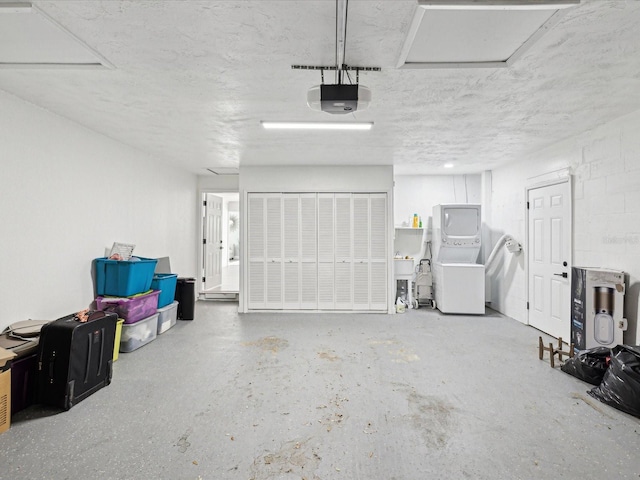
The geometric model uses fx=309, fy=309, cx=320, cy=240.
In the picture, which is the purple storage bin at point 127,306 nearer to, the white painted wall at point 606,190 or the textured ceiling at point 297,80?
the textured ceiling at point 297,80

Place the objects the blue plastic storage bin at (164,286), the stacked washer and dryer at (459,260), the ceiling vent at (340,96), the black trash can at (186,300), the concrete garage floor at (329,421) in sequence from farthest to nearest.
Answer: the stacked washer and dryer at (459,260), the black trash can at (186,300), the blue plastic storage bin at (164,286), the ceiling vent at (340,96), the concrete garage floor at (329,421)

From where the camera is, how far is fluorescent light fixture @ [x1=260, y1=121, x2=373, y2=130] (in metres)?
3.34

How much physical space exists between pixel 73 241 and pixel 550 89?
484cm

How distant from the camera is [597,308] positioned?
324 centimetres

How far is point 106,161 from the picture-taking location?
3.89 metres

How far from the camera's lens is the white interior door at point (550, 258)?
3.91 m

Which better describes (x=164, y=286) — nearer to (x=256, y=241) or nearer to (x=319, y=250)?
(x=256, y=241)

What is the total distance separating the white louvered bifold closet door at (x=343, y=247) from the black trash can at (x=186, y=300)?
242cm

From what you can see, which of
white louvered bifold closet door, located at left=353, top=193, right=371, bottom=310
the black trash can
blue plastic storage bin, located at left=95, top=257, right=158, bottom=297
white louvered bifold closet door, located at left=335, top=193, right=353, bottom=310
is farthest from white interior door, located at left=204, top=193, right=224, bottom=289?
white louvered bifold closet door, located at left=353, top=193, right=371, bottom=310

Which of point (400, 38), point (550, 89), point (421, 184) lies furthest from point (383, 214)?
point (400, 38)

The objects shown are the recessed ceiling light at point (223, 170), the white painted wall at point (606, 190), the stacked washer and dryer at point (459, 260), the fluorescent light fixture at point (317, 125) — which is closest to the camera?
the white painted wall at point (606, 190)

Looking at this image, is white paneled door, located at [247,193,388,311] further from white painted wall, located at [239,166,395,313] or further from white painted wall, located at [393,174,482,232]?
white painted wall, located at [393,174,482,232]

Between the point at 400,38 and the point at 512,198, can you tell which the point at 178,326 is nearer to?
the point at 400,38

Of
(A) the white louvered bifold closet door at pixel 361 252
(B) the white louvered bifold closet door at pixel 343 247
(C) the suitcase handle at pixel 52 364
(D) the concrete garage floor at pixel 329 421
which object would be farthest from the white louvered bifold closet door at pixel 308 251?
(C) the suitcase handle at pixel 52 364
